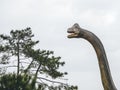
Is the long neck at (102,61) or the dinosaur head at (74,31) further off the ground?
the dinosaur head at (74,31)

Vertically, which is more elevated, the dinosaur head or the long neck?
the dinosaur head

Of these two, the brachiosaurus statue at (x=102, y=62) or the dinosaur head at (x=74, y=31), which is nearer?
the brachiosaurus statue at (x=102, y=62)

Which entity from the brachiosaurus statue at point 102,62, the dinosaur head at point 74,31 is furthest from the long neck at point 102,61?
the dinosaur head at point 74,31

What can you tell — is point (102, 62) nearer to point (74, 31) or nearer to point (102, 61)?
point (102, 61)

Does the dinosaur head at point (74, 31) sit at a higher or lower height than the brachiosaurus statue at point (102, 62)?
higher

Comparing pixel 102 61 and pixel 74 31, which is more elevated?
pixel 74 31

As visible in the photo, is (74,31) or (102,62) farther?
(74,31)

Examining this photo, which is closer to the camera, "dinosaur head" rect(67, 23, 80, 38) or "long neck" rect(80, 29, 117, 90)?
"long neck" rect(80, 29, 117, 90)

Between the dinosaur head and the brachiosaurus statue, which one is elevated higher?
the dinosaur head

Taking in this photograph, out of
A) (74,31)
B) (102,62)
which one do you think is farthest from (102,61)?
(74,31)

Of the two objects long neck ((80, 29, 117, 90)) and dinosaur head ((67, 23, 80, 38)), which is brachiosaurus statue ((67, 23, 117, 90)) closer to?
long neck ((80, 29, 117, 90))


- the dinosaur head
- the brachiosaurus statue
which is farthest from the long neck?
the dinosaur head

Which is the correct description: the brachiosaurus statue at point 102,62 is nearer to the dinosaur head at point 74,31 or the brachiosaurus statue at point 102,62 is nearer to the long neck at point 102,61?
the long neck at point 102,61

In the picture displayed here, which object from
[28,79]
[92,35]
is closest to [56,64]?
[28,79]
